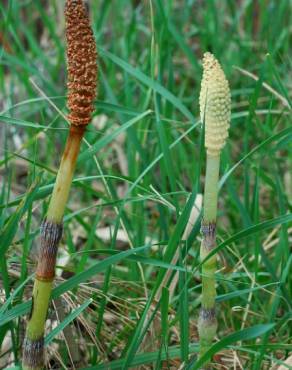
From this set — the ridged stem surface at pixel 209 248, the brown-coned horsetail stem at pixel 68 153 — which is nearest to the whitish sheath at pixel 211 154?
the ridged stem surface at pixel 209 248

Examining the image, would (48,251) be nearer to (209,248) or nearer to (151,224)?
(209,248)

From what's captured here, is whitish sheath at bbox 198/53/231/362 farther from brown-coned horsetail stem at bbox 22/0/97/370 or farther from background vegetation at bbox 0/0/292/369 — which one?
brown-coned horsetail stem at bbox 22/0/97/370

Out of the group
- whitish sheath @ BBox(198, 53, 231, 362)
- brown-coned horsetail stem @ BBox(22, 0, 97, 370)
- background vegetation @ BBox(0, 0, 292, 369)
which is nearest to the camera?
brown-coned horsetail stem @ BBox(22, 0, 97, 370)

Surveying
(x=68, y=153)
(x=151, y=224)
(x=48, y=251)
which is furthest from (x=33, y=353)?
(x=151, y=224)

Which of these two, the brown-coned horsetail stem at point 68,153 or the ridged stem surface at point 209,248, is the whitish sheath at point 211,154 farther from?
the brown-coned horsetail stem at point 68,153

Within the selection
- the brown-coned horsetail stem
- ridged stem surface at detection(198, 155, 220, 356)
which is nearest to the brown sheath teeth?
the brown-coned horsetail stem

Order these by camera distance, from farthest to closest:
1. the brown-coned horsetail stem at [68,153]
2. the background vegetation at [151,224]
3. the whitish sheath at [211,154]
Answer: the background vegetation at [151,224] < the whitish sheath at [211,154] < the brown-coned horsetail stem at [68,153]
